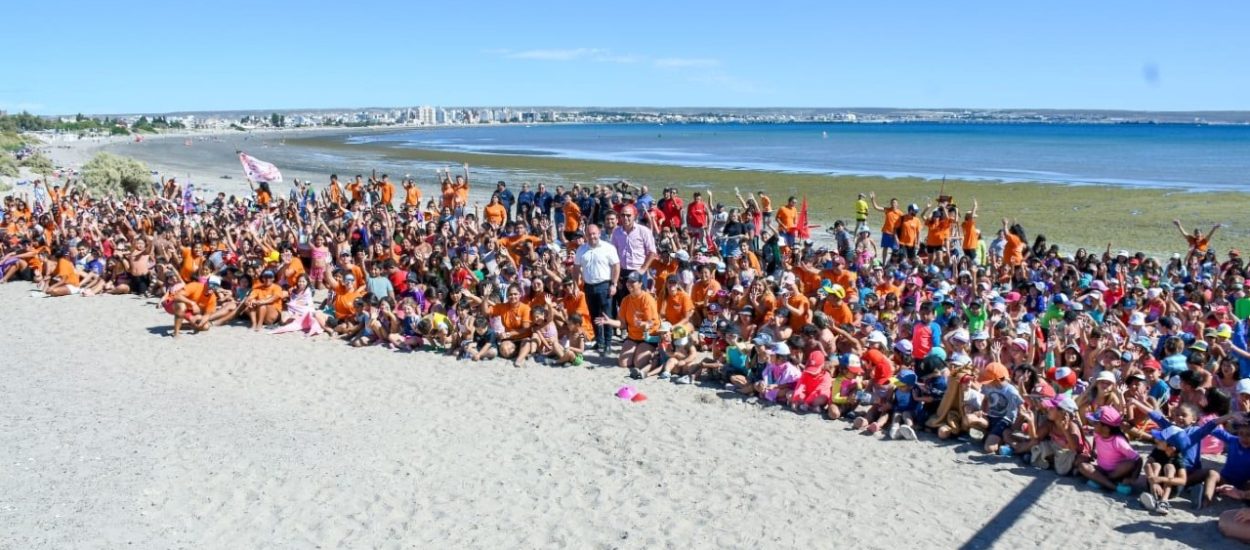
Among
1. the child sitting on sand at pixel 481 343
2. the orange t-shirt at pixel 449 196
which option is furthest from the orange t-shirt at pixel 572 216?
the child sitting on sand at pixel 481 343

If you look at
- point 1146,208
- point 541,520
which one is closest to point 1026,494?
point 541,520

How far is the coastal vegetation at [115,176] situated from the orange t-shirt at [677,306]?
2372 cm

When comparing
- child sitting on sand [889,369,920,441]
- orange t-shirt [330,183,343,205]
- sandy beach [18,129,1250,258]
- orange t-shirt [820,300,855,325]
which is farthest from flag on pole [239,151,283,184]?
child sitting on sand [889,369,920,441]

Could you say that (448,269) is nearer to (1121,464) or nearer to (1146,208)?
(1121,464)

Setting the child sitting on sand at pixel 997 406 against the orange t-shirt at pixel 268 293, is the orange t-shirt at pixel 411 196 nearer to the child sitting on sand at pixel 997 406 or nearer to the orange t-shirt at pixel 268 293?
the orange t-shirt at pixel 268 293

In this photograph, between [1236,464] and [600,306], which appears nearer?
[1236,464]

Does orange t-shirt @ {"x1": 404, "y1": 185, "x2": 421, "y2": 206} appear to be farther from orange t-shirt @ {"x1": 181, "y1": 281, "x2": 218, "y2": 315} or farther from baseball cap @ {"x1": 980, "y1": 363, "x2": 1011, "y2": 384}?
baseball cap @ {"x1": 980, "y1": 363, "x2": 1011, "y2": 384}

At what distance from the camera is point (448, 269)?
11.7 meters

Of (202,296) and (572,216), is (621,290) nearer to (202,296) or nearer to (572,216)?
(572,216)

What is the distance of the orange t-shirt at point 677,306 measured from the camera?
9844 mm

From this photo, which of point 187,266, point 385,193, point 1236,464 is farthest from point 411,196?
point 1236,464

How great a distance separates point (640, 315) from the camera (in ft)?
31.4

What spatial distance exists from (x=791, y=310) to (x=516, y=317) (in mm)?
3127

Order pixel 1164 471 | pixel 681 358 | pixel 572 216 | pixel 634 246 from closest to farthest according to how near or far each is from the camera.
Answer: pixel 1164 471
pixel 681 358
pixel 634 246
pixel 572 216
